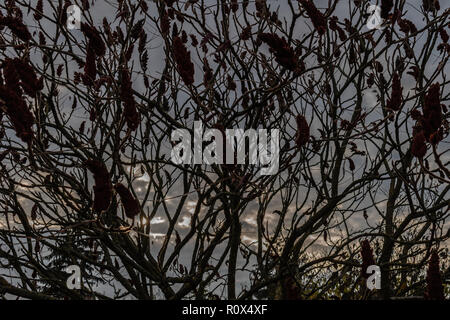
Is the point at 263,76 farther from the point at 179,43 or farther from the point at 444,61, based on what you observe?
the point at 179,43

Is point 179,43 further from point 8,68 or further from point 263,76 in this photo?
point 263,76

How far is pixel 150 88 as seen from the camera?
156 inches

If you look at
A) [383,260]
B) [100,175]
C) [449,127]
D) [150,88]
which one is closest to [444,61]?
[449,127]

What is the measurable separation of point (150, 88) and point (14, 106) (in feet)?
8.59

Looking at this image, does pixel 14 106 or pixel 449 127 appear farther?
pixel 449 127

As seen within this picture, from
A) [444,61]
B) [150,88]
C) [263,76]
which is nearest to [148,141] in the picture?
[150,88]
